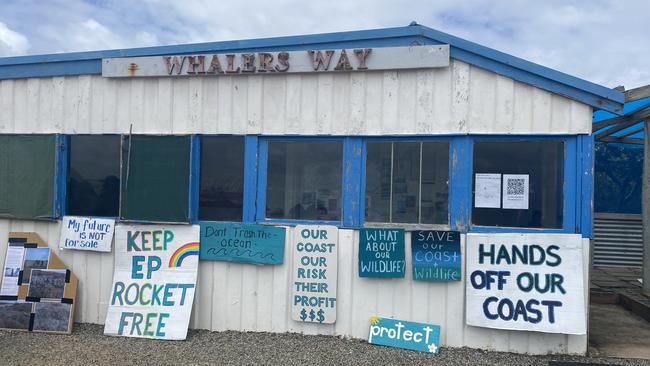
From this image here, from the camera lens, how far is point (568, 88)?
5.00m

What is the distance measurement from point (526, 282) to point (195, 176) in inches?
150

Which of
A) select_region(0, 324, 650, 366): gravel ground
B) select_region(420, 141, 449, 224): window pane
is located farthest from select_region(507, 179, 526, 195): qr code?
select_region(0, 324, 650, 366): gravel ground

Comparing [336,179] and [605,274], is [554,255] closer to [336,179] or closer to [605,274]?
[336,179]

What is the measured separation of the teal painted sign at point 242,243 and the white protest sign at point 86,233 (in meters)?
1.22

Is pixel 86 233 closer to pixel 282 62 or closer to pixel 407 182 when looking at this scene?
pixel 282 62

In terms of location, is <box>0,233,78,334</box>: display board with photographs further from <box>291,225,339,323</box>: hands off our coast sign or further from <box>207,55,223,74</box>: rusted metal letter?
<box>207,55,223,74</box>: rusted metal letter

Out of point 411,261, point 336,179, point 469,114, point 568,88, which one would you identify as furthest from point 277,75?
point 568,88

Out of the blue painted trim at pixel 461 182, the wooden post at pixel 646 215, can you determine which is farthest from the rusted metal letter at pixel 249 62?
the wooden post at pixel 646 215

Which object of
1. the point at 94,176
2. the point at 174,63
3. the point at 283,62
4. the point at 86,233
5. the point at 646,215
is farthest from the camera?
the point at 646,215

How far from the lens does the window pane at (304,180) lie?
5633 millimetres

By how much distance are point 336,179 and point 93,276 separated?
3.23 metres

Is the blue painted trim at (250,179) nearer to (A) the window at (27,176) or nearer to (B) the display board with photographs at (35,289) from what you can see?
(B) the display board with photographs at (35,289)

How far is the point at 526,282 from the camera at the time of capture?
201 inches

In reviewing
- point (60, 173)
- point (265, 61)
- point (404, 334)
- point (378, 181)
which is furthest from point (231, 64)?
point (404, 334)
